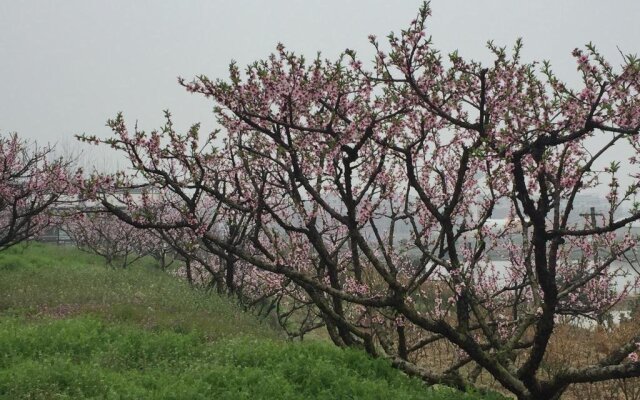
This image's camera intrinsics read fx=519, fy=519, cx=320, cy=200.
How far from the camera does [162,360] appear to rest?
27.7 feet

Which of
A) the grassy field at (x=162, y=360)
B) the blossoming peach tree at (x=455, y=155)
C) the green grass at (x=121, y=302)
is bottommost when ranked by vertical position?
the grassy field at (x=162, y=360)

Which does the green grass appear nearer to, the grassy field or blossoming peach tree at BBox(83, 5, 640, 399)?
the grassy field

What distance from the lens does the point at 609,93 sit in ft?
16.4

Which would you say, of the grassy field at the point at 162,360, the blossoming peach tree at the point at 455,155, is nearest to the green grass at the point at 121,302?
the grassy field at the point at 162,360

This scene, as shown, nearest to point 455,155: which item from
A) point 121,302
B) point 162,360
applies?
point 162,360

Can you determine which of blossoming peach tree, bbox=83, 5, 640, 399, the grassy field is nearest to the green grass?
the grassy field

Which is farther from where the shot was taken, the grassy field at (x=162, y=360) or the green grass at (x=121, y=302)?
the green grass at (x=121, y=302)

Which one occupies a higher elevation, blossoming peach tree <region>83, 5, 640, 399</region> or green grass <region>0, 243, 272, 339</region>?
blossoming peach tree <region>83, 5, 640, 399</region>

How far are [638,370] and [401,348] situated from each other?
4.07 m

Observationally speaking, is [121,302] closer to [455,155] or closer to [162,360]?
[162,360]

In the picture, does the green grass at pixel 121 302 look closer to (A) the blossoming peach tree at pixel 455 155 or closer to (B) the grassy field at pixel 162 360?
(B) the grassy field at pixel 162 360

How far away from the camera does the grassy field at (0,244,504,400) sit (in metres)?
6.71

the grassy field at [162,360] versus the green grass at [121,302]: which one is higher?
the green grass at [121,302]

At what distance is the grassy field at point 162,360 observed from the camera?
6707 mm
